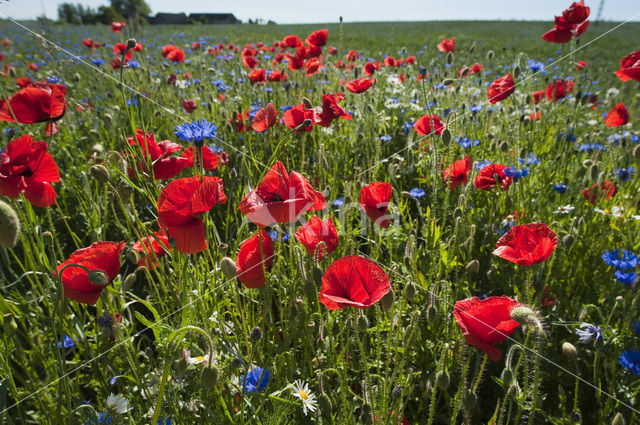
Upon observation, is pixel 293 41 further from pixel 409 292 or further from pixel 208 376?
pixel 208 376

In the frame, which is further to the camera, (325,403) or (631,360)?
(631,360)

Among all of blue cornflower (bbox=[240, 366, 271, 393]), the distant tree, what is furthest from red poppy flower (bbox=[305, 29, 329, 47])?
the distant tree

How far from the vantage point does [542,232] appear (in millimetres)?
1109

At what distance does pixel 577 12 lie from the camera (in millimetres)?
2158

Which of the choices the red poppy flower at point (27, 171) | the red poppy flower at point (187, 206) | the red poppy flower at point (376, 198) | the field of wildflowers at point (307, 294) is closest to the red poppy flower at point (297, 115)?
the field of wildflowers at point (307, 294)

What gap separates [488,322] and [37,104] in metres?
1.50

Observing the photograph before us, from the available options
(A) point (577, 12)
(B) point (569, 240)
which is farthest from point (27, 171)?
(A) point (577, 12)

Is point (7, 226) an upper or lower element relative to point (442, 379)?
upper

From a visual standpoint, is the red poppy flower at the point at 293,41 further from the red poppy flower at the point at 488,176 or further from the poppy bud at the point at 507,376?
the poppy bud at the point at 507,376

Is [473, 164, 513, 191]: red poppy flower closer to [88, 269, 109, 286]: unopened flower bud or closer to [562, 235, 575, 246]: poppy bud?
[562, 235, 575, 246]: poppy bud

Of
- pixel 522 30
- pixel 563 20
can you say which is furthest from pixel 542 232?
pixel 522 30

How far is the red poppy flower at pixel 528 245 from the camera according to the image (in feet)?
3.52

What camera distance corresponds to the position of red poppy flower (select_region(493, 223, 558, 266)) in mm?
1074

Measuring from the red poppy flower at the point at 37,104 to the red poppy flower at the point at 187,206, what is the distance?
72cm
